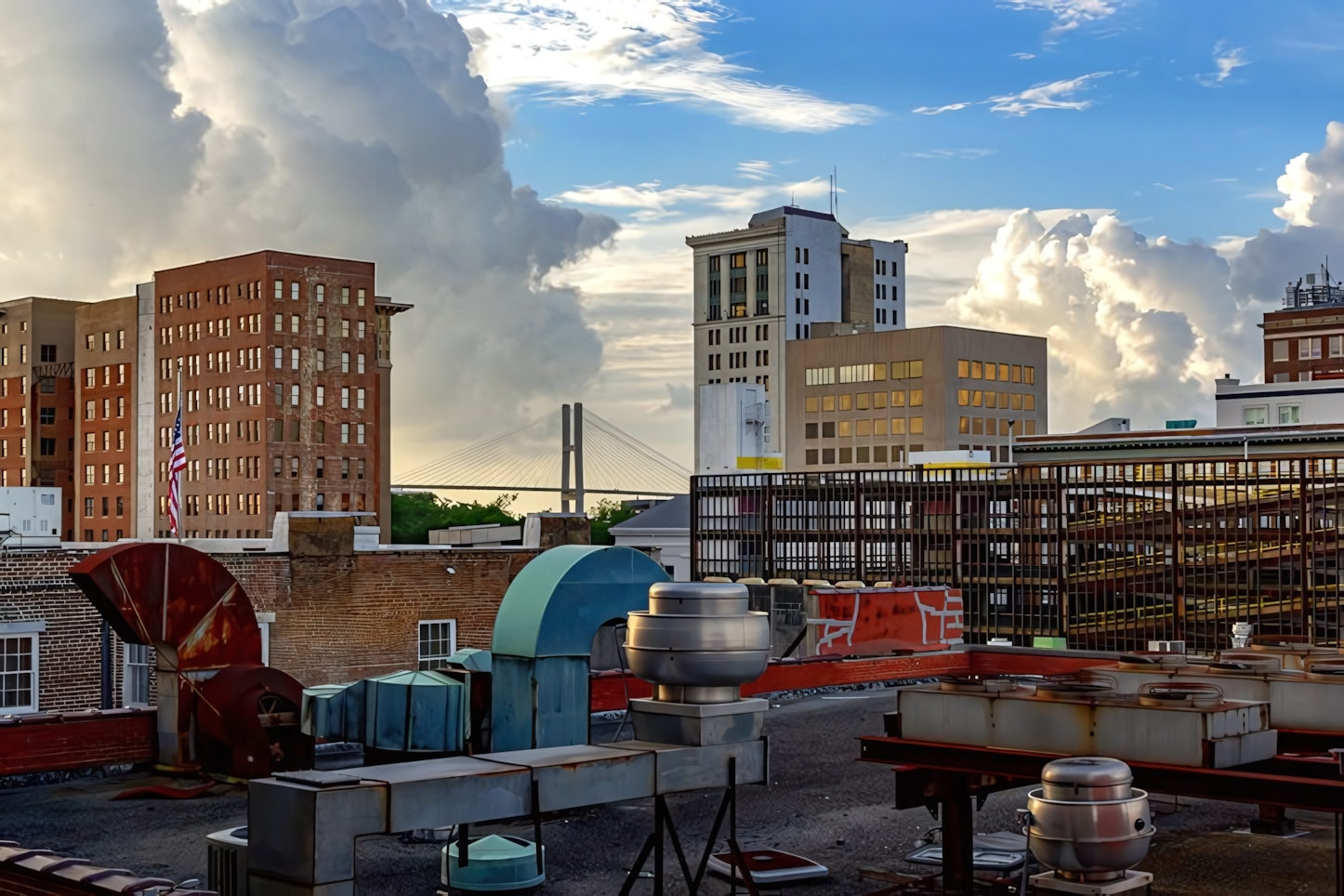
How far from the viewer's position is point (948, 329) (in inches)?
7392

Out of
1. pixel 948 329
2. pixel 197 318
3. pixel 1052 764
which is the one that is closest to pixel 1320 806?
pixel 1052 764

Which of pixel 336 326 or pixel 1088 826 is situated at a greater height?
pixel 336 326

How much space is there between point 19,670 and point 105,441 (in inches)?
6016

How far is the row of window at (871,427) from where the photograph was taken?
624ft

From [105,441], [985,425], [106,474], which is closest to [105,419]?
[105,441]

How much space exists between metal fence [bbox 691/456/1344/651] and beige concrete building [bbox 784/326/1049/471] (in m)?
58.8

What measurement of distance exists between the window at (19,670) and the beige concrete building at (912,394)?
15919cm

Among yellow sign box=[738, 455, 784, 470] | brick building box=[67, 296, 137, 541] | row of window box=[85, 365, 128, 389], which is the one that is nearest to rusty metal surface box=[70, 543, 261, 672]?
yellow sign box=[738, 455, 784, 470]

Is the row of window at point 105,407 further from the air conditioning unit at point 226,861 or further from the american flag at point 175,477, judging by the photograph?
the air conditioning unit at point 226,861

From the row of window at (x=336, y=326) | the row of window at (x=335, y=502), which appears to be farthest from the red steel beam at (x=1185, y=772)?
the row of window at (x=336, y=326)

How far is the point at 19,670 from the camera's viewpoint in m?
34.4

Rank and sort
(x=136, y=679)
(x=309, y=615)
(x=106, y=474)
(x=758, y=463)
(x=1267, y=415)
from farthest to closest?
(x=106, y=474) < (x=1267, y=415) < (x=758, y=463) < (x=309, y=615) < (x=136, y=679)

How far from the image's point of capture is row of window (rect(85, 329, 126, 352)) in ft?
582

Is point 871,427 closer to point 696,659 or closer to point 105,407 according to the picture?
point 105,407
